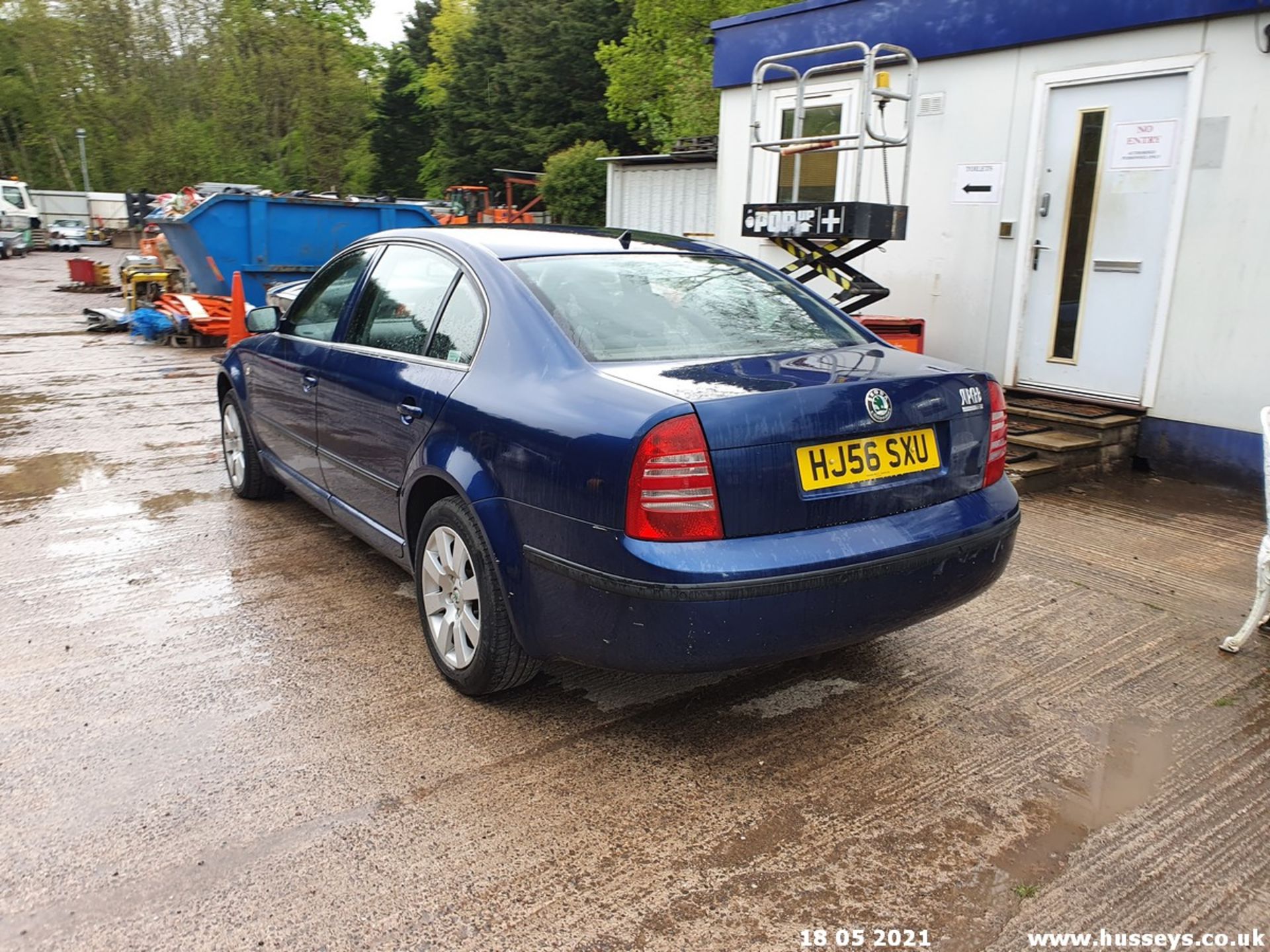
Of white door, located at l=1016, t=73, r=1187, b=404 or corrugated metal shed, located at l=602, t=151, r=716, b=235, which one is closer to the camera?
white door, located at l=1016, t=73, r=1187, b=404

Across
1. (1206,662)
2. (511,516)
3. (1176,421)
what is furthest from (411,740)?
→ (1176,421)

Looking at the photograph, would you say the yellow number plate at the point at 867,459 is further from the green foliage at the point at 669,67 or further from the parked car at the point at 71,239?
the parked car at the point at 71,239

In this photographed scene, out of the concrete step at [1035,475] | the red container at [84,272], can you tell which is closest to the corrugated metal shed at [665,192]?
the concrete step at [1035,475]

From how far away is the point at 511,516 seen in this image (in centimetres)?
290

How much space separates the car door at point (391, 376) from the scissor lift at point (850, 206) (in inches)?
119

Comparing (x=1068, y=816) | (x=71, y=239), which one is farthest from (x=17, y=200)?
(x=1068, y=816)

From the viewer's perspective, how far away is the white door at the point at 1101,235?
20.6 feet

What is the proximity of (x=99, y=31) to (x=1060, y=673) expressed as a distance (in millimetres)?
58103

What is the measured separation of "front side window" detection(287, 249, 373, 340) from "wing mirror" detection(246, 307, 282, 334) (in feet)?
0.24

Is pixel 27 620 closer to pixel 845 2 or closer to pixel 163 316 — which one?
pixel 845 2

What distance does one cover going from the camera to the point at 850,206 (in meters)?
6.54

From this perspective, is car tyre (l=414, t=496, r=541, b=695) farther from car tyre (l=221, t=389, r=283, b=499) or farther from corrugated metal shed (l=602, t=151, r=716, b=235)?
corrugated metal shed (l=602, t=151, r=716, b=235)

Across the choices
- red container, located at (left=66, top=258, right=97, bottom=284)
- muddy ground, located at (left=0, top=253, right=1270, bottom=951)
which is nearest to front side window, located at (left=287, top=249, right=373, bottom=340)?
muddy ground, located at (left=0, top=253, right=1270, bottom=951)

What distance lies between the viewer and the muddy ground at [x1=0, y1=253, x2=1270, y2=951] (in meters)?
2.29
